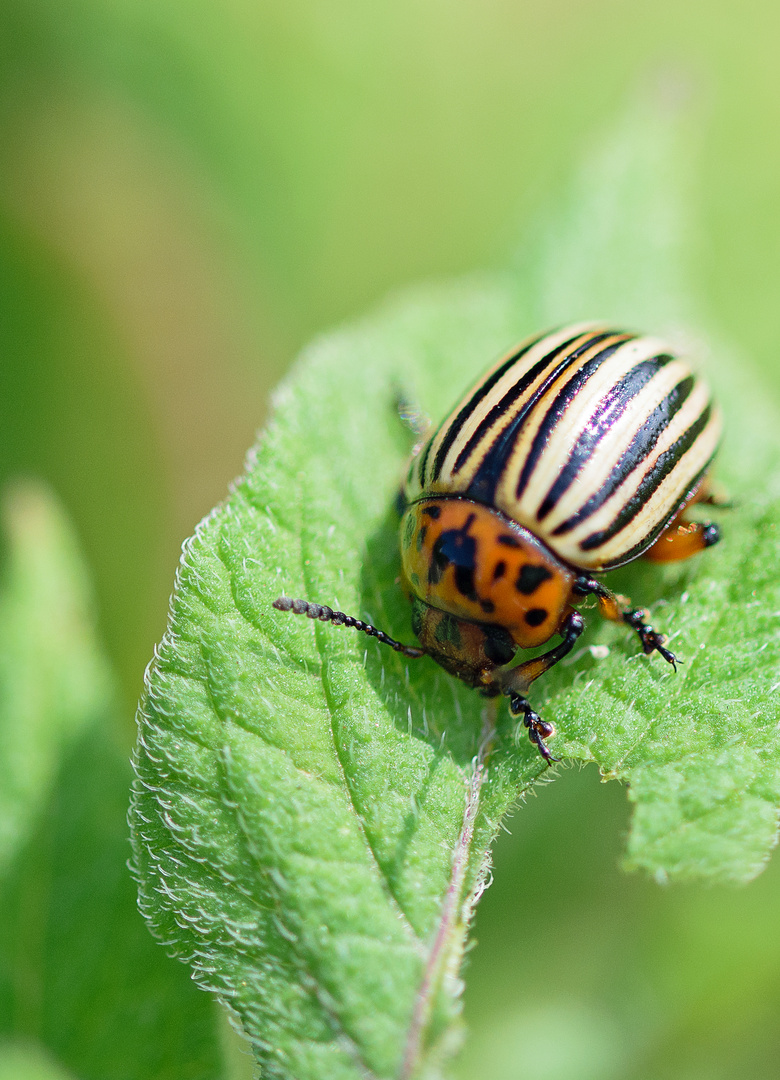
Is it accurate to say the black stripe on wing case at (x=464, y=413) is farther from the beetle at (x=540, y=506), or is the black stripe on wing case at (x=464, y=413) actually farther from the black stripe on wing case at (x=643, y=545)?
the black stripe on wing case at (x=643, y=545)

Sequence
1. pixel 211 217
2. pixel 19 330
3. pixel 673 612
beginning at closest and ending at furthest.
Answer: pixel 673 612, pixel 19 330, pixel 211 217

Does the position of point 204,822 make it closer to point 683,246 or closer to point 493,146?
point 683,246

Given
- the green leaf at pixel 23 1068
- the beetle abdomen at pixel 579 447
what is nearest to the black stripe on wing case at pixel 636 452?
the beetle abdomen at pixel 579 447

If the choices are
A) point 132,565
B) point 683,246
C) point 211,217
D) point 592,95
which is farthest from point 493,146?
point 132,565

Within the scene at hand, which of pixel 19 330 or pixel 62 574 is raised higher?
pixel 19 330

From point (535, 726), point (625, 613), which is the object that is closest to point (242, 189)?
point (625, 613)

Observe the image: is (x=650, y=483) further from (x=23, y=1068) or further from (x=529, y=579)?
(x=23, y=1068)
